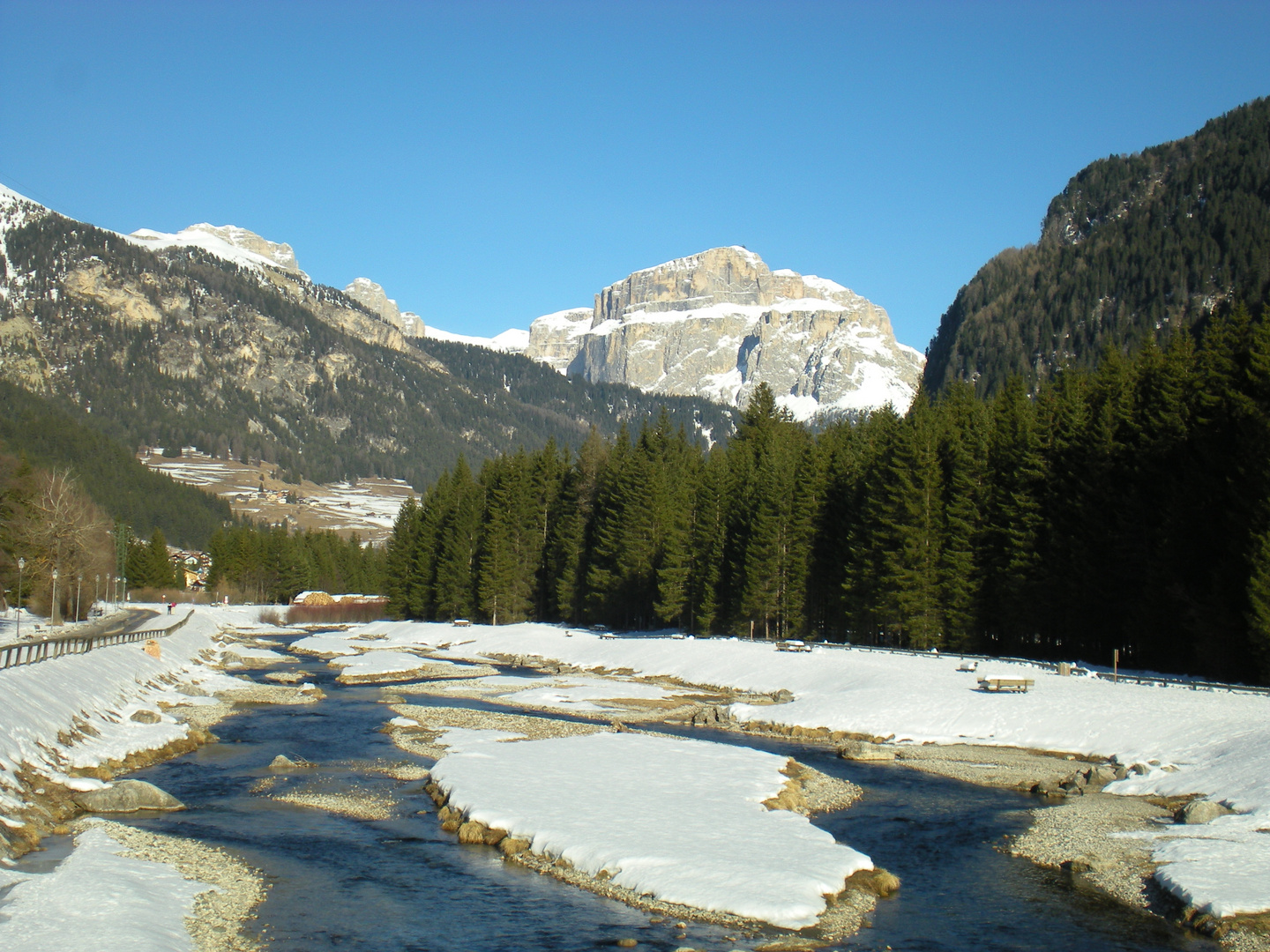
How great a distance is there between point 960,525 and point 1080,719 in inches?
947

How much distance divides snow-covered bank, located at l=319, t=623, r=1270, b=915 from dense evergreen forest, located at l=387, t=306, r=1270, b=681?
6841 mm

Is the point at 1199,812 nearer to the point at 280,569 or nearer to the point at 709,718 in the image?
the point at 709,718

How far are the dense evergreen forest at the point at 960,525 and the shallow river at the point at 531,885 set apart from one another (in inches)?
864

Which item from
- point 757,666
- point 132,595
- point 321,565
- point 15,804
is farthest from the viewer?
point 321,565

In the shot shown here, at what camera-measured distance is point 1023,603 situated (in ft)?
185

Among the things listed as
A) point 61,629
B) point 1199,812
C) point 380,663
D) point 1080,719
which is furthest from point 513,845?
point 61,629

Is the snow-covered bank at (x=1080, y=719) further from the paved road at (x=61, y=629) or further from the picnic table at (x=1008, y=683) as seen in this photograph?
the paved road at (x=61, y=629)

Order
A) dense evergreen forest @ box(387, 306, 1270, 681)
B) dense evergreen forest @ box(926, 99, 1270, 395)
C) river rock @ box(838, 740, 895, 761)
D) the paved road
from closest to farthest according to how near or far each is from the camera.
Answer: river rock @ box(838, 740, 895, 761), dense evergreen forest @ box(387, 306, 1270, 681), the paved road, dense evergreen forest @ box(926, 99, 1270, 395)

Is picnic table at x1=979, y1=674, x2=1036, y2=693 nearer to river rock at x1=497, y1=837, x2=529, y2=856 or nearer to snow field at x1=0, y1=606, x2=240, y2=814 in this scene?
river rock at x1=497, y1=837, x2=529, y2=856

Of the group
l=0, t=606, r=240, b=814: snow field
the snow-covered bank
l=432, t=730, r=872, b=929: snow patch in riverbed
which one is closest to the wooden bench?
the snow-covered bank

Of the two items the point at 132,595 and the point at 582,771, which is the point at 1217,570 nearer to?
the point at 582,771

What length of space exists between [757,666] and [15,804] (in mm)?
42812

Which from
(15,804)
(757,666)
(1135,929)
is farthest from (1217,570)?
(15,804)

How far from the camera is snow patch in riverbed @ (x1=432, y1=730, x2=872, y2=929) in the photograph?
1878cm
